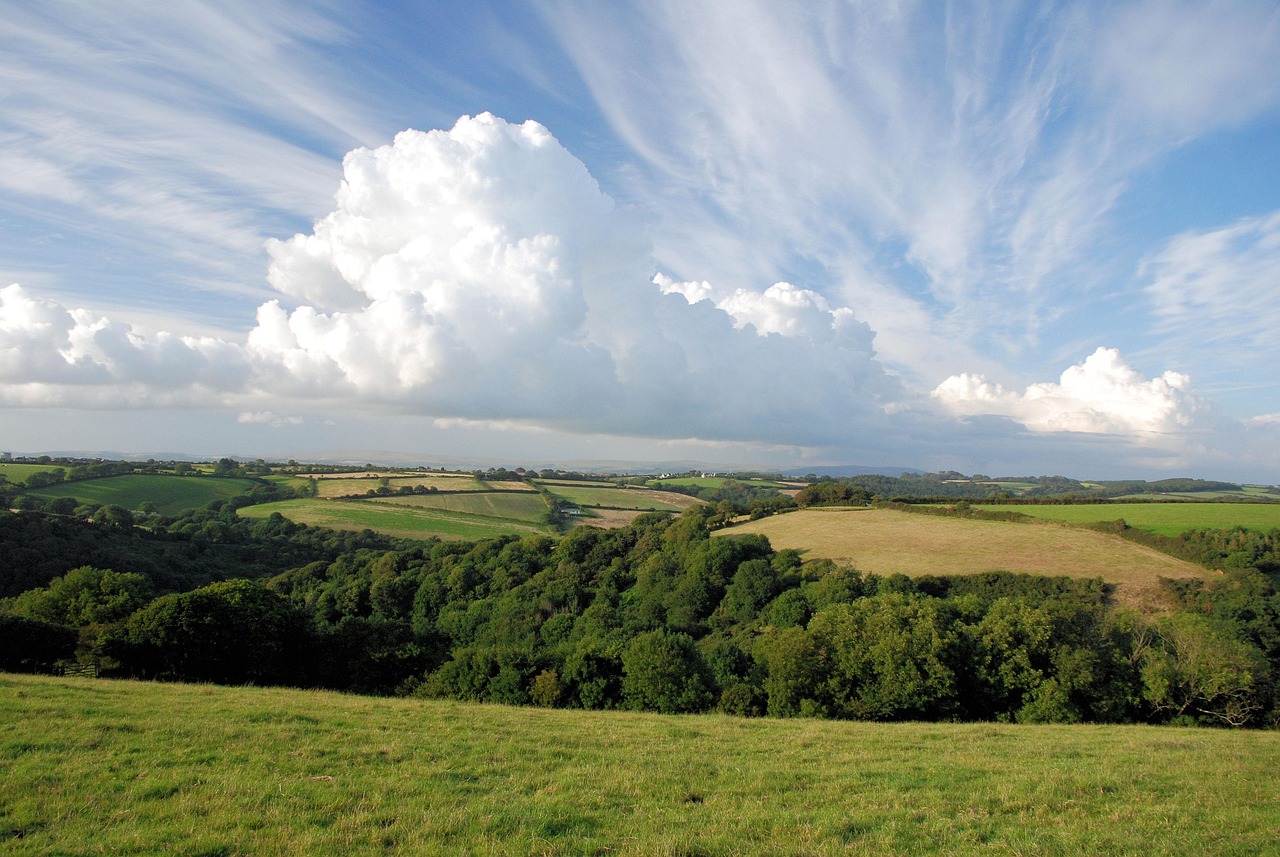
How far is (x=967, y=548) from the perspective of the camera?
6544 cm

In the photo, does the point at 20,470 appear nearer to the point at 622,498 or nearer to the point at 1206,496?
the point at 622,498

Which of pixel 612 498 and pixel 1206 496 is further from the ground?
pixel 1206 496

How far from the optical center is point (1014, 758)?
15727 millimetres

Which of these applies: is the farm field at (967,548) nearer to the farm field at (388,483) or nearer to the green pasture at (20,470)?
the farm field at (388,483)

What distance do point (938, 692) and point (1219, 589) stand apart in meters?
39.8

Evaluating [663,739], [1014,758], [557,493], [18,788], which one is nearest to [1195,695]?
[1014,758]

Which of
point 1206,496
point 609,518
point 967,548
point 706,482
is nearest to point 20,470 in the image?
point 609,518

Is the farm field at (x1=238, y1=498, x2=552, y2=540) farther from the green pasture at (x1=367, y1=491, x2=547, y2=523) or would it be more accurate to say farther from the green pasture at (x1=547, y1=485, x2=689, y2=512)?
the green pasture at (x1=547, y1=485, x2=689, y2=512)

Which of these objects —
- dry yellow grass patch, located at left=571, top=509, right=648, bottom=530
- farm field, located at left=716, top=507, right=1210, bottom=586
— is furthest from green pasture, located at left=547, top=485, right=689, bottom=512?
farm field, located at left=716, top=507, right=1210, bottom=586

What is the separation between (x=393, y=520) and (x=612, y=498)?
4725cm

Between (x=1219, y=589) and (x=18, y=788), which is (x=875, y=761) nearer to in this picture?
(x=18, y=788)

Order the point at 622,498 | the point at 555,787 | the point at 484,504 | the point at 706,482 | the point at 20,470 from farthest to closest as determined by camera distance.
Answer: the point at 706,482 → the point at 622,498 → the point at 484,504 → the point at 20,470 → the point at 555,787

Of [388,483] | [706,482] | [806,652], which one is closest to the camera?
[806,652]

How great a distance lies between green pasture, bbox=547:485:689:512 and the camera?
419ft
